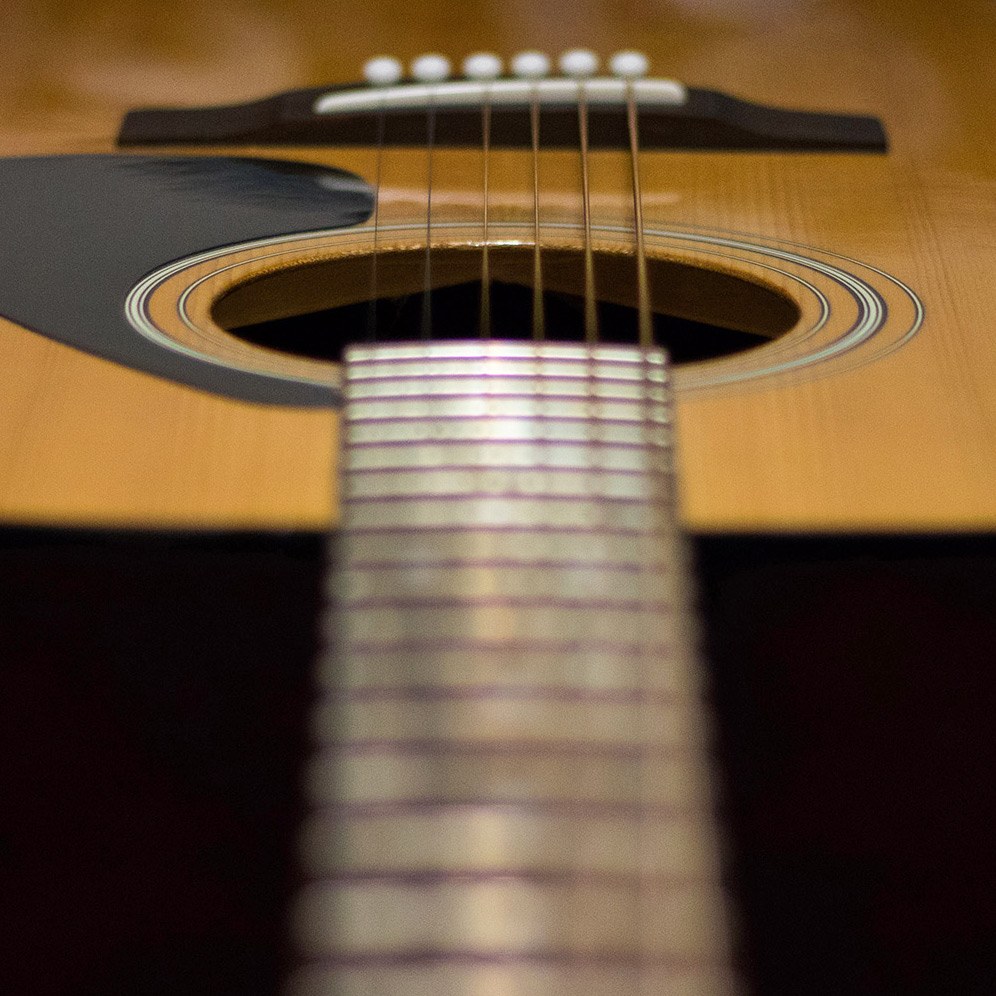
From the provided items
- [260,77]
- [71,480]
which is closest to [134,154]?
[260,77]

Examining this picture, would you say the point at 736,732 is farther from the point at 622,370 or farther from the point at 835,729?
the point at 622,370

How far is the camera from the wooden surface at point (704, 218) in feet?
1.46

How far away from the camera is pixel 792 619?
410 mm

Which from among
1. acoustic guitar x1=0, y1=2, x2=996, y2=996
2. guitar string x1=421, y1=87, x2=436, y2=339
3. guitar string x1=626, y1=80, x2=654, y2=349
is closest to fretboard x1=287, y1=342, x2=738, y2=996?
acoustic guitar x1=0, y1=2, x2=996, y2=996

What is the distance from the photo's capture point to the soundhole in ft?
2.31

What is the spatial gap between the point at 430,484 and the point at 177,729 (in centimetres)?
13

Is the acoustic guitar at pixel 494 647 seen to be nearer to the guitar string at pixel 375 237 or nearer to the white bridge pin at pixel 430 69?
the guitar string at pixel 375 237

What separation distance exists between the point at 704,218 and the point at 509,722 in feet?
1.59

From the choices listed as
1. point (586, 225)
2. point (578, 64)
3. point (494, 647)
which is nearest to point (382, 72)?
point (578, 64)

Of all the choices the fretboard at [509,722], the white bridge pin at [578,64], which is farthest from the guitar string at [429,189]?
the fretboard at [509,722]

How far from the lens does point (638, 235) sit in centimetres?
72

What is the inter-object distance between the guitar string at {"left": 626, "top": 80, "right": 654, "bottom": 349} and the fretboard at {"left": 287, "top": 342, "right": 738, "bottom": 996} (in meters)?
0.12

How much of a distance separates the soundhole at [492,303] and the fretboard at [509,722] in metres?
0.25

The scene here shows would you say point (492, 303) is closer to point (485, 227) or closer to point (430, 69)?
point (485, 227)
